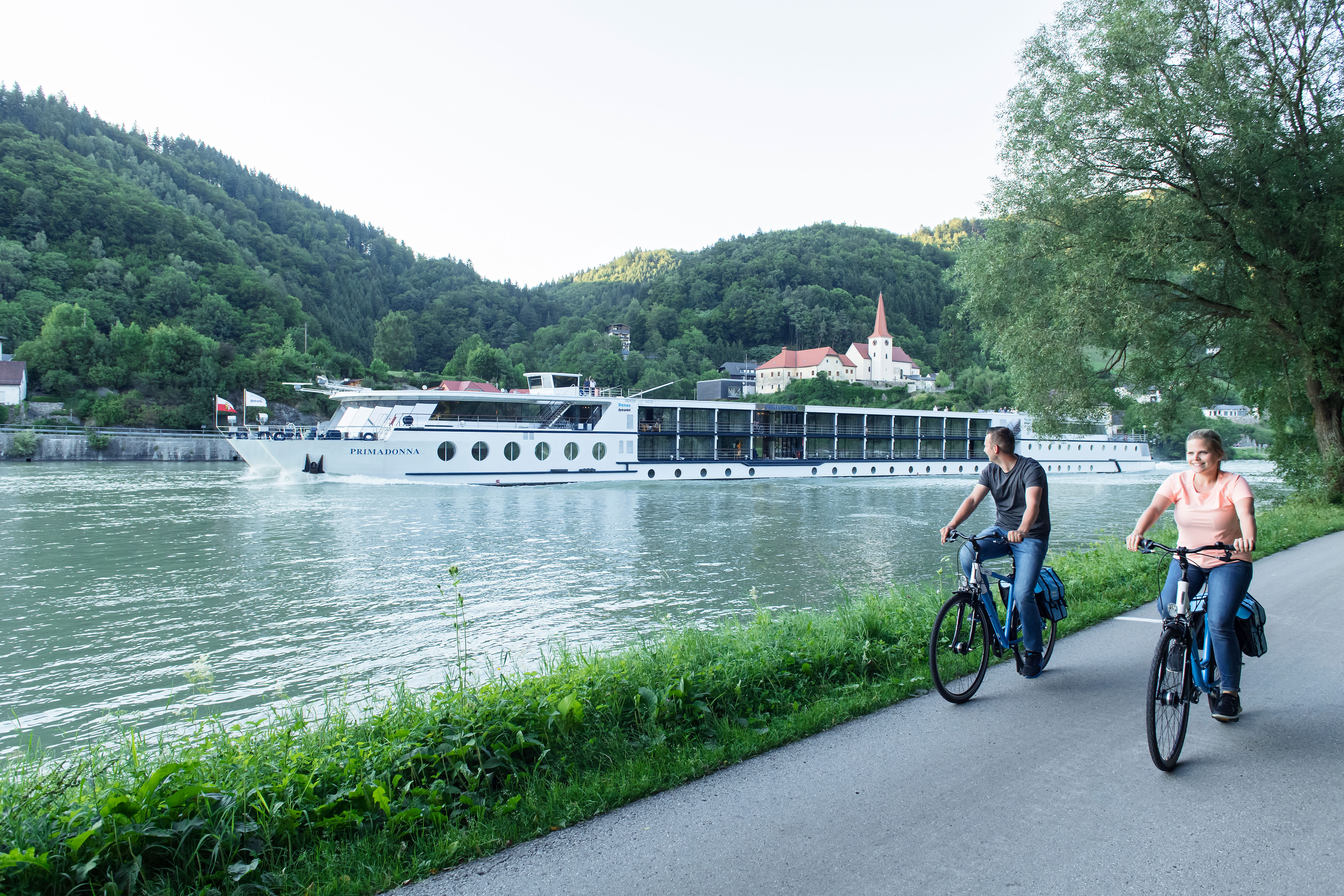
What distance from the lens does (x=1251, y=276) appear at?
15.8 metres

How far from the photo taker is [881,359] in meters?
122

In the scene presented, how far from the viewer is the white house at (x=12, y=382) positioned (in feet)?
199

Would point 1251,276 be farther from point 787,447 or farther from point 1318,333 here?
point 787,447

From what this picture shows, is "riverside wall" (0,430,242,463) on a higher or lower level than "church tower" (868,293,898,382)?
lower

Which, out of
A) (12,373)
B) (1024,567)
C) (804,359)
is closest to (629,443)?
(1024,567)

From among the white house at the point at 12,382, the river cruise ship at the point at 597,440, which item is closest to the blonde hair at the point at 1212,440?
the river cruise ship at the point at 597,440

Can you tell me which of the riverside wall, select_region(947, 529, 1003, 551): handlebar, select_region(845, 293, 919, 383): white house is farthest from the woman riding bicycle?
select_region(845, 293, 919, 383): white house

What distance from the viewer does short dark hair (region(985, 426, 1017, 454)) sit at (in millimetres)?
5148

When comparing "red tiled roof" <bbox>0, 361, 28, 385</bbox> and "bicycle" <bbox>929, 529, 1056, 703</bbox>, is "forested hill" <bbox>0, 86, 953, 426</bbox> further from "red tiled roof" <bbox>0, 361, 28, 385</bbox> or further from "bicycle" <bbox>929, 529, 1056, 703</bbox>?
"bicycle" <bbox>929, 529, 1056, 703</bbox>

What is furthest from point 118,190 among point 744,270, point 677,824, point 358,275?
point 677,824

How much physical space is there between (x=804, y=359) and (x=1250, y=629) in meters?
117

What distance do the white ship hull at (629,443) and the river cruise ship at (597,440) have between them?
0.05 m

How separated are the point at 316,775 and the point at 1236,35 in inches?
792

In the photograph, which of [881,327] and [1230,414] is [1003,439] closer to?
[1230,414]
